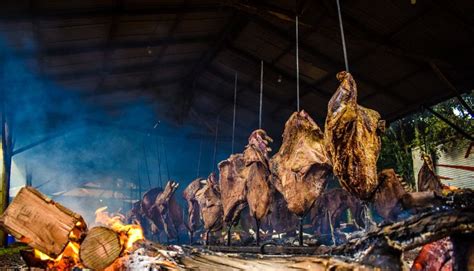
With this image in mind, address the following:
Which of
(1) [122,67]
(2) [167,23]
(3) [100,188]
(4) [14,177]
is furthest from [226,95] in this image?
(4) [14,177]

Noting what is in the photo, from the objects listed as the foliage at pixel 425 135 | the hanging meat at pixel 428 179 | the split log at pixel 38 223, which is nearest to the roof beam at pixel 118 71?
the split log at pixel 38 223

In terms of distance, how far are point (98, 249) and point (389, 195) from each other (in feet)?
15.9

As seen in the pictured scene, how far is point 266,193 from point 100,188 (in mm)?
11807

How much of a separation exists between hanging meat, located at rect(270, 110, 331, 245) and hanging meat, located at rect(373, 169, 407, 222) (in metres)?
1.44

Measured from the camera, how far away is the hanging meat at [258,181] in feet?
20.0

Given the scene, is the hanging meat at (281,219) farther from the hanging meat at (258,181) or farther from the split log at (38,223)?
the split log at (38,223)

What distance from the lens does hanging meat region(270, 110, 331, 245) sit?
5.07m

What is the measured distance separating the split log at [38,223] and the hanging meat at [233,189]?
349 cm

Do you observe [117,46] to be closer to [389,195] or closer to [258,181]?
[258,181]

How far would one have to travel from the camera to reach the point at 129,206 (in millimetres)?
16312

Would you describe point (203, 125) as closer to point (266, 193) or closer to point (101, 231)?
point (266, 193)

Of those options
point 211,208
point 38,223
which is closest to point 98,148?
point 211,208

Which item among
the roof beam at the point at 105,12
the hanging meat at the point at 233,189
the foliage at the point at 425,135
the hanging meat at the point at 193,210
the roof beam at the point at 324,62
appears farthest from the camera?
the foliage at the point at 425,135

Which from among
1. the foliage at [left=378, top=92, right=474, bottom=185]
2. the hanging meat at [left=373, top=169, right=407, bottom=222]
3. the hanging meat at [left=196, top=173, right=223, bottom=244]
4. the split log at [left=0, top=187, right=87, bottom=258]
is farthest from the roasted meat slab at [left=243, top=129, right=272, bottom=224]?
the foliage at [left=378, top=92, right=474, bottom=185]
